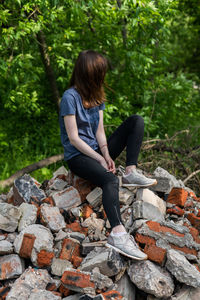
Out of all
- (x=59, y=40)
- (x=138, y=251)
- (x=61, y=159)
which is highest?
(x=59, y=40)

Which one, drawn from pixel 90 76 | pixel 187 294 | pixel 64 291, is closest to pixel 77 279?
pixel 64 291

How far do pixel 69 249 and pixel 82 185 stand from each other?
783 mm

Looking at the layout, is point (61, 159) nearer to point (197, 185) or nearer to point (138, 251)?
point (197, 185)

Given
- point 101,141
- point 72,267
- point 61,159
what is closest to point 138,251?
point 72,267

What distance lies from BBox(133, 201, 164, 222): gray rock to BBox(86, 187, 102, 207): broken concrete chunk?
341 mm

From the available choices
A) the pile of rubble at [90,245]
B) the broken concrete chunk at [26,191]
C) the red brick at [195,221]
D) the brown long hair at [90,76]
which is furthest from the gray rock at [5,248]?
the red brick at [195,221]

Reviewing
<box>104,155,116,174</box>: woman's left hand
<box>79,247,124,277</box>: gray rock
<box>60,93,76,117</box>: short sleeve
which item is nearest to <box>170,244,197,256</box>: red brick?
<box>79,247,124,277</box>: gray rock

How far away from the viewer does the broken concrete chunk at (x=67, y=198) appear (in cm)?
304

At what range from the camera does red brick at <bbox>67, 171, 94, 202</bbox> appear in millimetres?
3150

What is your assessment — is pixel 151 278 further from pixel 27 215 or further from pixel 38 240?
pixel 27 215

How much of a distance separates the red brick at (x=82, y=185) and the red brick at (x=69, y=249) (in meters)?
0.63

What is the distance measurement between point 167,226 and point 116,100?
292cm

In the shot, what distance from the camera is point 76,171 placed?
2971 mm

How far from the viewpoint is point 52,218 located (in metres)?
2.80
